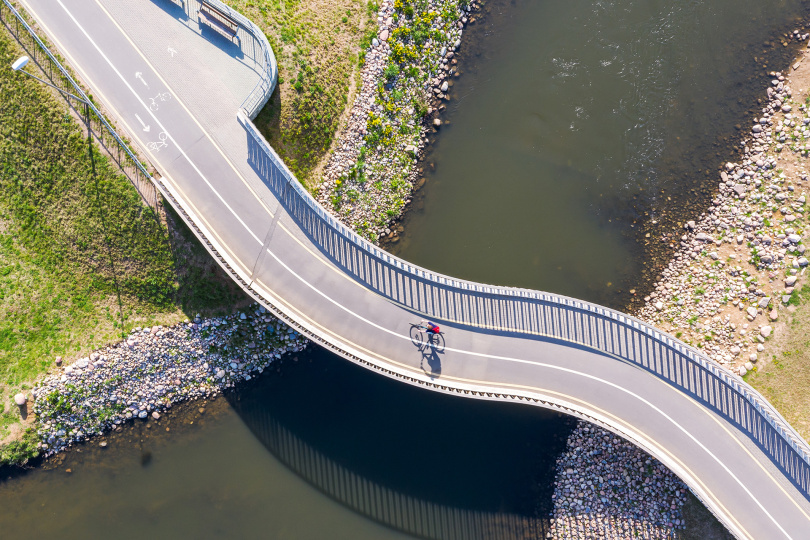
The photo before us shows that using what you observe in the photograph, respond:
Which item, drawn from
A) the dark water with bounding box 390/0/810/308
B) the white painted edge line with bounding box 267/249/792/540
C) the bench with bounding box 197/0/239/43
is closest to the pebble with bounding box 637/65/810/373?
the dark water with bounding box 390/0/810/308

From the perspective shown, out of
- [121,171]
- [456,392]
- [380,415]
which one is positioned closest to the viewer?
[456,392]

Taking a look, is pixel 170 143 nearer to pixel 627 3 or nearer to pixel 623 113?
pixel 623 113

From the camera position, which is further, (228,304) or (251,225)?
(228,304)

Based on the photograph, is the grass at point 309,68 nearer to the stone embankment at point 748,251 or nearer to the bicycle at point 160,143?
the bicycle at point 160,143

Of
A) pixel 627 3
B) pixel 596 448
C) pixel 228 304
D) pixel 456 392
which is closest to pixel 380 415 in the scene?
pixel 456 392

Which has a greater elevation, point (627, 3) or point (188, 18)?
point (627, 3)

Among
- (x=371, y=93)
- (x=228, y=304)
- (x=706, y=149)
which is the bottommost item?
(x=228, y=304)

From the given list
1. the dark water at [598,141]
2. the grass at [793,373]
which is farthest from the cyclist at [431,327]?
the grass at [793,373]
